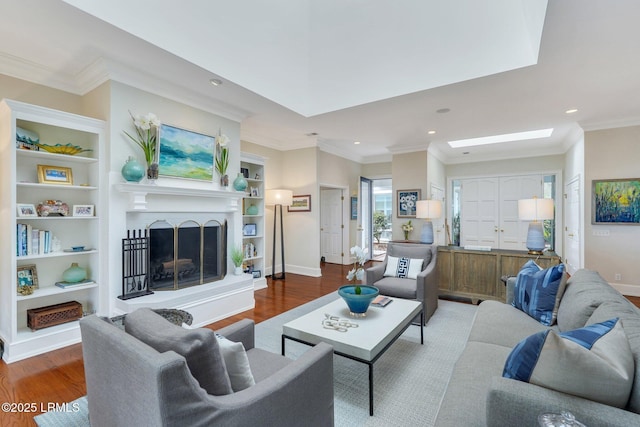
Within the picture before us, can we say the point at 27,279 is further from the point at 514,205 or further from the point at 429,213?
the point at 514,205

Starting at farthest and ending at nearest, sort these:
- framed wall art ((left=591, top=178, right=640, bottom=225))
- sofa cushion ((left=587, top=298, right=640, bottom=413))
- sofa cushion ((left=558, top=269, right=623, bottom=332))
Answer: framed wall art ((left=591, top=178, right=640, bottom=225)) < sofa cushion ((left=558, top=269, right=623, bottom=332)) < sofa cushion ((left=587, top=298, right=640, bottom=413))

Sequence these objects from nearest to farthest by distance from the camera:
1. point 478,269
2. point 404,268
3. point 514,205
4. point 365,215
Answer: point 404,268 < point 478,269 < point 514,205 < point 365,215

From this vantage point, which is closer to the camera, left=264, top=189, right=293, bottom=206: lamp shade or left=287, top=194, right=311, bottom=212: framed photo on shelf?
left=264, top=189, right=293, bottom=206: lamp shade

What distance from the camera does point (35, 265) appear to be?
9.48 ft

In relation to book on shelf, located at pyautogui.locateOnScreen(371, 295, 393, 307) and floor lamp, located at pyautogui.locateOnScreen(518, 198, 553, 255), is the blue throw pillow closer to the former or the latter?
book on shelf, located at pyautogui.locateOnScreen(371, 295, 393, 307)

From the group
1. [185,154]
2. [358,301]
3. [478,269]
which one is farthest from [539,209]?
[185,154]

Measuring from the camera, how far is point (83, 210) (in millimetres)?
2998

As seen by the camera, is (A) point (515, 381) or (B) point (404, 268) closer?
(A) point (515, 381)

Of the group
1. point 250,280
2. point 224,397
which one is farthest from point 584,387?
point 250,280

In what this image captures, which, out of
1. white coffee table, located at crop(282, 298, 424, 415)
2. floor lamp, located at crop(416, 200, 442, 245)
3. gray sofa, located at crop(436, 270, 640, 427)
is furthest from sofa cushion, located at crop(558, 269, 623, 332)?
floor lamp, located at crop(416, 200, 442, 245)

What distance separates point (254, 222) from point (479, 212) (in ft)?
17.8

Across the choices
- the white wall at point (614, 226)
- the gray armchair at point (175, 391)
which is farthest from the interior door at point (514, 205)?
the gray armchair at point (175, 391)

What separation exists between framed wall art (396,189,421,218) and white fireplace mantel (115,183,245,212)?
3.57 meters

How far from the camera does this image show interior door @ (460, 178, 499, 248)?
6.97 m
